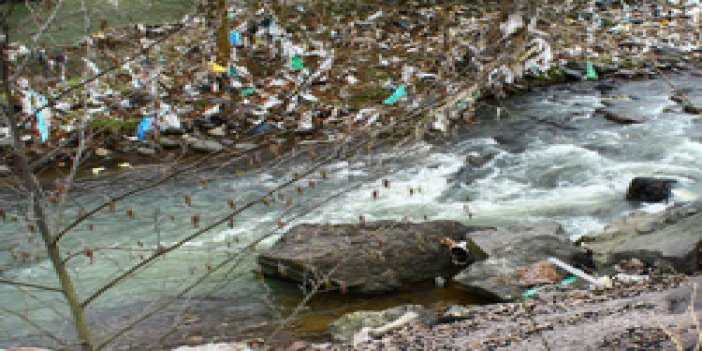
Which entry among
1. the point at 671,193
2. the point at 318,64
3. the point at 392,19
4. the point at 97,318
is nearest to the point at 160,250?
the point at 97,318

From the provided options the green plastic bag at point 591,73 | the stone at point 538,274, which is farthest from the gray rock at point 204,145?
the green plastic bag at point 591,73

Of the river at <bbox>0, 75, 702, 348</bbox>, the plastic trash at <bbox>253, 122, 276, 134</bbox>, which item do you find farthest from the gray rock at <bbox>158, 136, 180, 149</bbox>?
the river at <bbox>0, 75, 702, 348</bbox>

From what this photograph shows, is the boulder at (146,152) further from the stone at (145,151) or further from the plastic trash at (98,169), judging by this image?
the plastic trash at (98,169)

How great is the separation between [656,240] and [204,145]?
16.4 ft

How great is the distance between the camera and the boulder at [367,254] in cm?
543

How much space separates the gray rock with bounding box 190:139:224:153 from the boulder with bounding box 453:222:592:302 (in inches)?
143

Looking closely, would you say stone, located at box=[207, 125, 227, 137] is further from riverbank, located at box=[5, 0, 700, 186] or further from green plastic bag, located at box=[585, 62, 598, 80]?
green plastic bag, located at box=[585, 62, 598, 80]

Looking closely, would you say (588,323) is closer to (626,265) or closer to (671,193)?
(626,265)

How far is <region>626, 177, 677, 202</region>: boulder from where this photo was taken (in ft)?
22.2

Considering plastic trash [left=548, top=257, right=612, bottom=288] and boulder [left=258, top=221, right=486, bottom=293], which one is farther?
boulder [left=258, top=221, right=486, bottom=293]

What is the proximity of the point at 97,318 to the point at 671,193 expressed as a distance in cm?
482

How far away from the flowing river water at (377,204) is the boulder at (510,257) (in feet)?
0.67

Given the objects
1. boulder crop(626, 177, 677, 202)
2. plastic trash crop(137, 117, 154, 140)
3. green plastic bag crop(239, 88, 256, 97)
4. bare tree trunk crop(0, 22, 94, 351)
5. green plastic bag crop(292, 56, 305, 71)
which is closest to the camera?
bare tree trunk crop(0, 22, 94, 351)

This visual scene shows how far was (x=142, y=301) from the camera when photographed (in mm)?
5430
